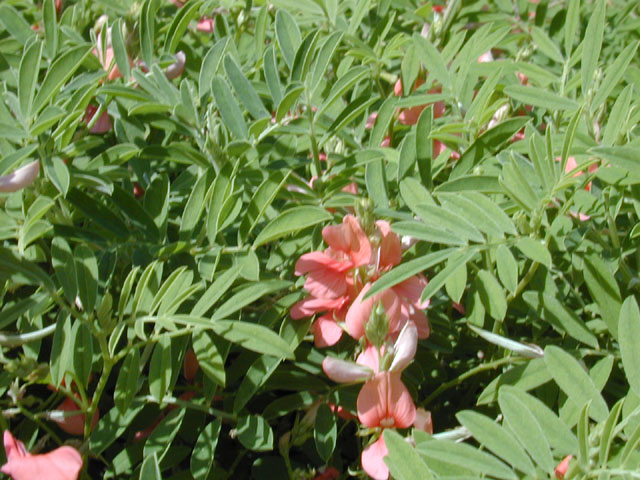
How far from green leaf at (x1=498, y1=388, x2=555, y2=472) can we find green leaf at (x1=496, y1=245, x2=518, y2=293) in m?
0.18

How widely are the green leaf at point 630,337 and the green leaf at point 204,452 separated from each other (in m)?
0.47

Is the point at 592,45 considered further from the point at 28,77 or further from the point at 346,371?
the point at 28,77

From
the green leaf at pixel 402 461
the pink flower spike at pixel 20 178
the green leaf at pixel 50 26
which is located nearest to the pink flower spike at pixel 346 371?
the green leaf at pixel 402 461

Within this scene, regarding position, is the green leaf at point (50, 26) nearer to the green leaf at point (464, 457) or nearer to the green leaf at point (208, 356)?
the green leaf at point (208, 356)

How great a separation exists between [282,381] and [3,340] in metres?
0.34

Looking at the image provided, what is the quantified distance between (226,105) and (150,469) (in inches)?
19.1

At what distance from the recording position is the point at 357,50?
1.26m

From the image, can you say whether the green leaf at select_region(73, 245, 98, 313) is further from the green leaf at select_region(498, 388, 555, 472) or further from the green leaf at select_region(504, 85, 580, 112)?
the green leaf at select_region(504, 85, 580, 112)

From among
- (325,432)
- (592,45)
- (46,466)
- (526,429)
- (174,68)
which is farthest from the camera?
(174,68)

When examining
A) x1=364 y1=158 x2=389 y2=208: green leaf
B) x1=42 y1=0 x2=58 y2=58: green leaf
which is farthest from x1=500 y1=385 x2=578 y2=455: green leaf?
x1=42 y1=0 x2=58 y2=58: green leaf

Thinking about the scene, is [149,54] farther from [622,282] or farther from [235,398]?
[622,282]

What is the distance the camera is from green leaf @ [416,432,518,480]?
79 cm

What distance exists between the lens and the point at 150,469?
857mm

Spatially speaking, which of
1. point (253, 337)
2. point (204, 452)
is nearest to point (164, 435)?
point (204, 452)
